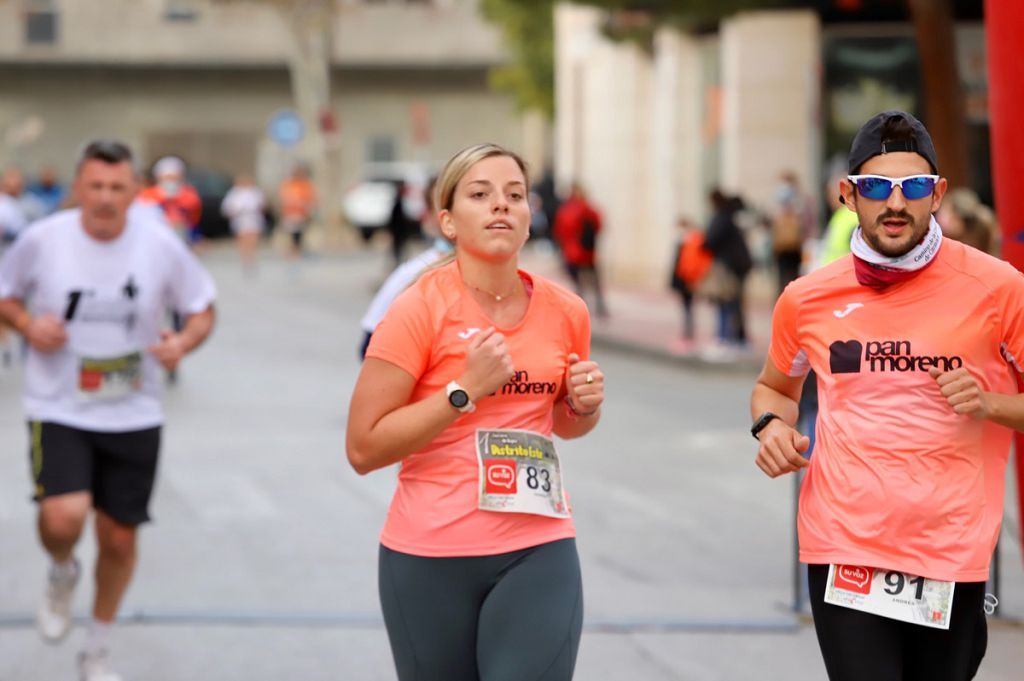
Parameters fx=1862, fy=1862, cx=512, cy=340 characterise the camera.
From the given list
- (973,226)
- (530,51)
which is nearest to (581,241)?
(973,226)

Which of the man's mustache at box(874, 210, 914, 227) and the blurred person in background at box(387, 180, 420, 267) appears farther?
the blurred person in background at box(387, 180, 420, 267)

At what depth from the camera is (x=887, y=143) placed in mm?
4246

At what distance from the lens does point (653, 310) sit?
86.7ft

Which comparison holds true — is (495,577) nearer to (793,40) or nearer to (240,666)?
(240,666)

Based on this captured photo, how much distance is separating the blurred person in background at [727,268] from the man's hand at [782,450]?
14964mm

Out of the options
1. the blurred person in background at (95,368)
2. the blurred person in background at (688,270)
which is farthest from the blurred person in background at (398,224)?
the blurred person in background at (95,368)

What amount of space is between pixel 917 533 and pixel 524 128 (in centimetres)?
5551

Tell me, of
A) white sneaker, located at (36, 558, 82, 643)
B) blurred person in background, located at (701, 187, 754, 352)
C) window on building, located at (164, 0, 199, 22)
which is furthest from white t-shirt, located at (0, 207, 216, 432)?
window on building, located at (164, 0, 199, 22)

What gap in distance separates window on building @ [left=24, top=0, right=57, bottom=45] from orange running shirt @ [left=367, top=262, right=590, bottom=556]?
54138mm

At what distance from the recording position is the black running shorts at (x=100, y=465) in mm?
6547

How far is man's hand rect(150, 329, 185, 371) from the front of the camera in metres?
6.61

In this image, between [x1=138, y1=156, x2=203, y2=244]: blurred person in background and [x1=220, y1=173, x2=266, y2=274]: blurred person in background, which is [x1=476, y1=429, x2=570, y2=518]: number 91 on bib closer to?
[x1=138, y1=156, x2=203, y2=244]: blurred person in background

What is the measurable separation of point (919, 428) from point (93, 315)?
11.3ft

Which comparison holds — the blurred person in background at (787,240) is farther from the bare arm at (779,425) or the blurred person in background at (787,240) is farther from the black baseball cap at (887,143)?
the black baseball cap at (887,143)
